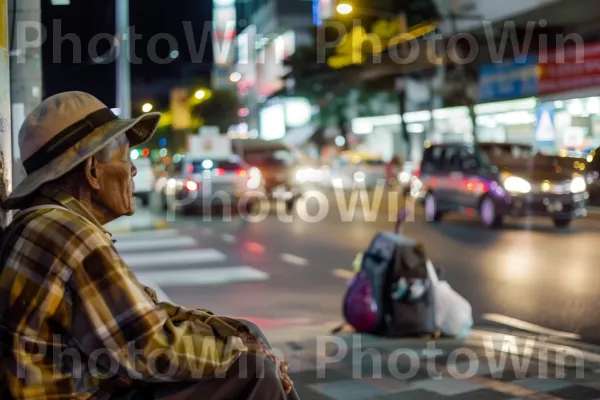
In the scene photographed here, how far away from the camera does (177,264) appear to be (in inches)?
484

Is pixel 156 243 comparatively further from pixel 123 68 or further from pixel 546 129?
pixel 546 129

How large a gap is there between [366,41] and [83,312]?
129 feet

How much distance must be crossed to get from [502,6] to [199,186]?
16.0 m

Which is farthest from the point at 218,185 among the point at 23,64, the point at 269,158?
the point at 23,64

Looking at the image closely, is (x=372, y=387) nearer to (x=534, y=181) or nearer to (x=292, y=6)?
(x=534, y=181)

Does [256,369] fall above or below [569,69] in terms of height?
below

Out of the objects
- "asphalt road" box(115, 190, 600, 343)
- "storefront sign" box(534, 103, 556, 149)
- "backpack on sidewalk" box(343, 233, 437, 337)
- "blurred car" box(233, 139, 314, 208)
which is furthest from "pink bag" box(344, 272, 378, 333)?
"storefront sign" box(534, 103, 556, 149)

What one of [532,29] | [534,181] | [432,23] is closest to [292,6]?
[432,23]

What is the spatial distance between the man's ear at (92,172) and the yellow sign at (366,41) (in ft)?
119

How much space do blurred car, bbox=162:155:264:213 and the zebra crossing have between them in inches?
224

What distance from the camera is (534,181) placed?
16938 mm

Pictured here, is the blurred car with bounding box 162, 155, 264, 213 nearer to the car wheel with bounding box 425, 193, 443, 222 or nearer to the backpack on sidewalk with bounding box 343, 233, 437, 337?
the car wheel with bounding box 425, 193, 443, 222

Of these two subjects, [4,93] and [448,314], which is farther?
[448,314]

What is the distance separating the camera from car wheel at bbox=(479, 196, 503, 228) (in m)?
17.2
